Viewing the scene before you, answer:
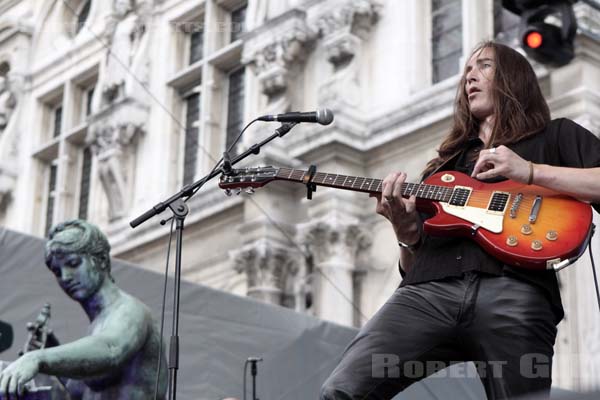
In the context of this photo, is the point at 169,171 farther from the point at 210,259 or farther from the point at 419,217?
the point at 419,217

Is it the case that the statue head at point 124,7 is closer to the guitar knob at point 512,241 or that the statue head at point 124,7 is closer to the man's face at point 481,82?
the man's face at point 481,82

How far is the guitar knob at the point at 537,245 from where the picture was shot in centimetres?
335

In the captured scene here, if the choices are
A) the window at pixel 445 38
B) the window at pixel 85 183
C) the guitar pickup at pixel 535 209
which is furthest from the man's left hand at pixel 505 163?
the window at pixel 85 183

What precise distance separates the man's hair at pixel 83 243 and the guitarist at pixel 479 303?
6.13ft

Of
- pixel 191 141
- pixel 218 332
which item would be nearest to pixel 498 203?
pixel 218 332

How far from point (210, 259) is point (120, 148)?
7.51ft

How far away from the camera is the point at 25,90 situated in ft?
54.3

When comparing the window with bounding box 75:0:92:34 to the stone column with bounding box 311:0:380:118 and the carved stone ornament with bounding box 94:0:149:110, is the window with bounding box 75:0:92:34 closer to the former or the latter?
the carved stone ornament with bounding box 94:0:149:110

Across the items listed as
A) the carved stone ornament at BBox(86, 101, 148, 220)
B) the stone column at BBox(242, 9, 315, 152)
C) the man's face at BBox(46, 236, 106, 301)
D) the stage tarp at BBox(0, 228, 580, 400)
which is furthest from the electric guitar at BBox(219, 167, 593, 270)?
the carved stone ornament at BBox(86, 101, 148, 220)

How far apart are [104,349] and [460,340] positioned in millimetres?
1892

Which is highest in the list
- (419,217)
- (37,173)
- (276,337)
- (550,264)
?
(37,173)

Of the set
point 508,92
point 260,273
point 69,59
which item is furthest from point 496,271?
point 69,59

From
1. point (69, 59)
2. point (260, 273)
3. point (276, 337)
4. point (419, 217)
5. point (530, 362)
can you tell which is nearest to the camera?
point (530, 362)

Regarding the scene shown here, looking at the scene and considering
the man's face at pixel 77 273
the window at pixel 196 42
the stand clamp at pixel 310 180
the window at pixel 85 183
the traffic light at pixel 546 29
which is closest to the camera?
the stand clamp at pixel 310 180
